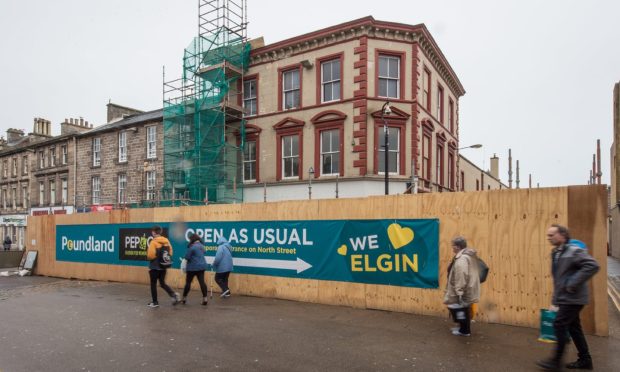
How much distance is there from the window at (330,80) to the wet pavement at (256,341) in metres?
13.1

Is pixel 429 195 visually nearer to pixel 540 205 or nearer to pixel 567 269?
pixel 540 205

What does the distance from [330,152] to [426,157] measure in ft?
17.4

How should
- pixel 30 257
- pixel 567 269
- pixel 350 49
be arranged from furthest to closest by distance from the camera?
pixel 350 49 → pixel 30 257 → pixel 567 269

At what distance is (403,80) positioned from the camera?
2064 cm

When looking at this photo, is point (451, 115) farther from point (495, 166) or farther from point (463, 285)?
point (495, 166)

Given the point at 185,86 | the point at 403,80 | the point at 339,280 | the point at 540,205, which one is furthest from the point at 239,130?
the point at 540,205

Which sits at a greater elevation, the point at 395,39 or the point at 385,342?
the point at 395,39

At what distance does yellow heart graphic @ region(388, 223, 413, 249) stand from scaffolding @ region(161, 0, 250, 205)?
1440 centimetres

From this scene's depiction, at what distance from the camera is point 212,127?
23.4 meters

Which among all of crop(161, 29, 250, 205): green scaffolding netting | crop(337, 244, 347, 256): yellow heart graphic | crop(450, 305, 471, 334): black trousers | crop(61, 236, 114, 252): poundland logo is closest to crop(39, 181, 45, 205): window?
crop(161, 29, 250, 205): green scaffolding netting

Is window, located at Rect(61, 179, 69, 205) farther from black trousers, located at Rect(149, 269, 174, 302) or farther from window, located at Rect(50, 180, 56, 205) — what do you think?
black trousers, located at Rect(149, 269, 174, 302)

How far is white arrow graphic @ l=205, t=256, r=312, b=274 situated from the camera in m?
10.5

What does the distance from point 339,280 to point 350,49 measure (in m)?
13.7

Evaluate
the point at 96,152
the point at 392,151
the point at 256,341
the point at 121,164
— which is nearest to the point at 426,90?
the point at 392,151
